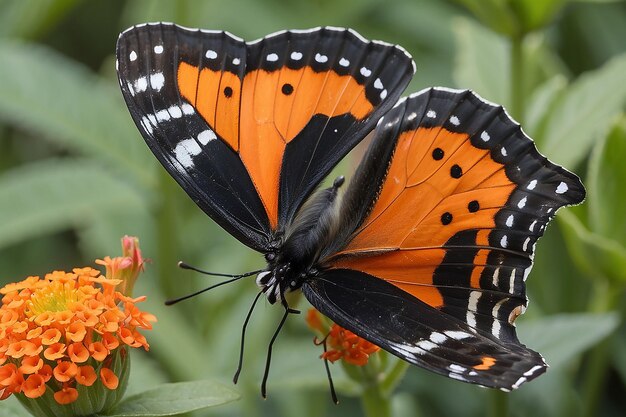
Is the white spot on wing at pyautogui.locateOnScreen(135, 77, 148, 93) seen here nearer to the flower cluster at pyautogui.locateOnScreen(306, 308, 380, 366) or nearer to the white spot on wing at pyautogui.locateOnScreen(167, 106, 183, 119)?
the white spot on wing at pyautogui.locateOnScreen(167, 106, 183, 119)

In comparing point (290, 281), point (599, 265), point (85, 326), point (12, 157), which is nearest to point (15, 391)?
point (85, 326)

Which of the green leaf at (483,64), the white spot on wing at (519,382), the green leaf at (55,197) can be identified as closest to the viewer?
the white spot on wing at (519,382)

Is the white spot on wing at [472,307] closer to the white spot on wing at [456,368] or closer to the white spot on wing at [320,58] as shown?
the white spot on wing at [456,368]

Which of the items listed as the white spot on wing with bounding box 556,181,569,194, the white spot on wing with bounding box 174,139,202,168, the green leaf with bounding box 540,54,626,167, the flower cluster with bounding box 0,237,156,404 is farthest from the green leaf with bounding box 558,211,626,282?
the flower cluster with bounding box 0,237,156,404

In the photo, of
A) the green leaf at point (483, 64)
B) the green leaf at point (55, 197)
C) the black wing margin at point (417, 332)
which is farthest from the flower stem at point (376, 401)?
the green leaf at point (55, 197)

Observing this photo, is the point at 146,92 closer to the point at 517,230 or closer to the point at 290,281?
the point at 290,281
